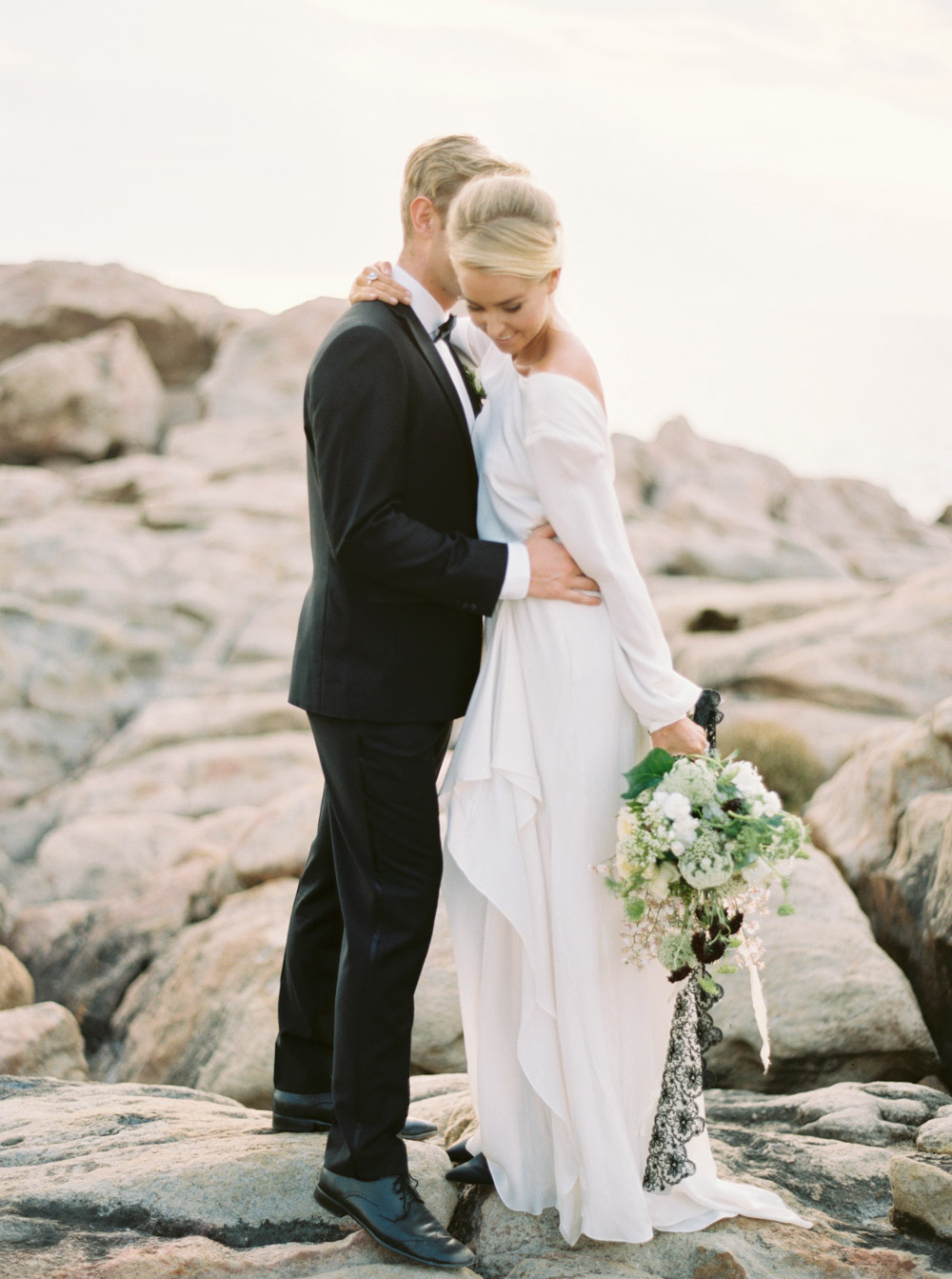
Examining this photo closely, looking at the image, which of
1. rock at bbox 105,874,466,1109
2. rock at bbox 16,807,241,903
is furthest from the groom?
rock at bbox 16,807,241,903

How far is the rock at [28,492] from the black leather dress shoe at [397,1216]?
1365 cm

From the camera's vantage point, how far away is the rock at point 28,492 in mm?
15742

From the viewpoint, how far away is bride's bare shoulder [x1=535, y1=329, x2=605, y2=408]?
10.8 ft

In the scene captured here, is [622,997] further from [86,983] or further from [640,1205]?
[86,983]

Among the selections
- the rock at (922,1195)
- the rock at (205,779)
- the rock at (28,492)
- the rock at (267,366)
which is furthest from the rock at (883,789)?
the rock at (267,366)

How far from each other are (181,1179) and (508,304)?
2625 mm

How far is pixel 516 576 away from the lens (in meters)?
3.34

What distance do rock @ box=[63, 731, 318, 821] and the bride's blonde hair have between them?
810 centimetres

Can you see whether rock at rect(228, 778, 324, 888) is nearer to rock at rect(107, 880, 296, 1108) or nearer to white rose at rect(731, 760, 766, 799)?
rock at rect(107, 880, 296, 1108)

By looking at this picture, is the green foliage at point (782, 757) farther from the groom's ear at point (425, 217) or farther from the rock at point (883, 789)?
the groom's ear at point (425, 217)

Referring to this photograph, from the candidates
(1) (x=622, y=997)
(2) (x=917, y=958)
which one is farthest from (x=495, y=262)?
(2) (x=917, y=958)

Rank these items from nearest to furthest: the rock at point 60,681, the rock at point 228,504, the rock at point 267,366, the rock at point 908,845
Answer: the rock at point 908,845 → the rock at point 60,681 → the rock at point 228,504 → the rock at point 267,366

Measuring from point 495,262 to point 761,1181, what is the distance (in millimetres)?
2966

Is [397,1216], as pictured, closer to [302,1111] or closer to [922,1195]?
[302,1111]
